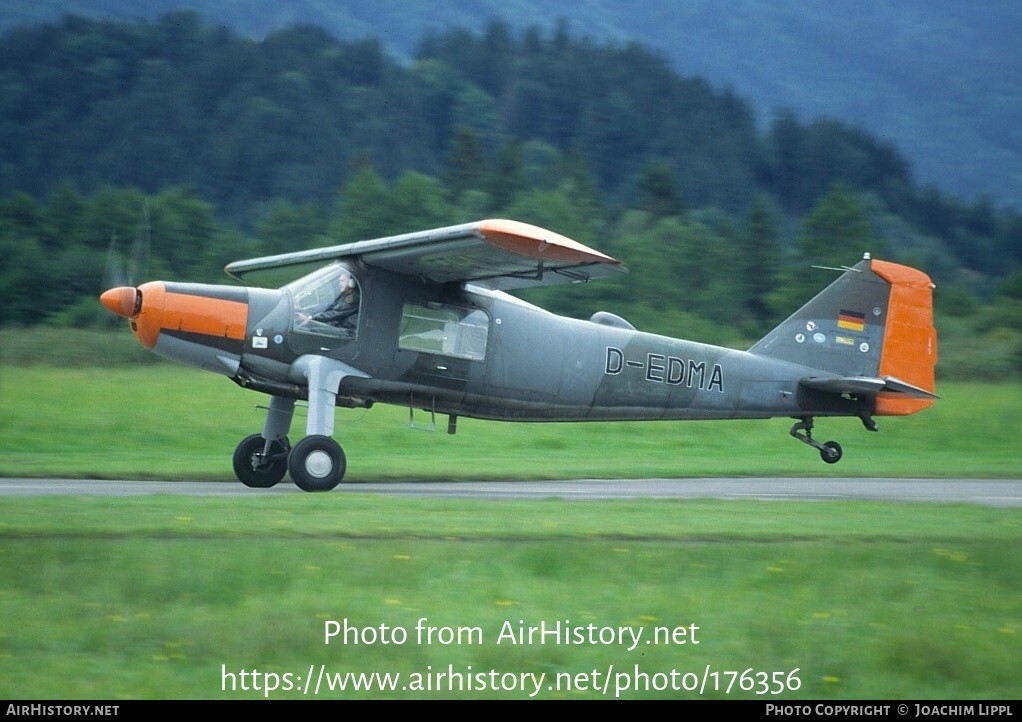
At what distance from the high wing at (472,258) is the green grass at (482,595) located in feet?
10.2

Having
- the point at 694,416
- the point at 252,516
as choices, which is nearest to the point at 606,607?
the point at 252,516

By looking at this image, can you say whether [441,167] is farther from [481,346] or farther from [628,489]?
[628,489]

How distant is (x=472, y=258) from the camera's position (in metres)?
14.5

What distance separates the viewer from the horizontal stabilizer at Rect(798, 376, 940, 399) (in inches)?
680

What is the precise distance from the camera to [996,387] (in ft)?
94.6

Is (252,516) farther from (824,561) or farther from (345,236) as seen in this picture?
(345,236)

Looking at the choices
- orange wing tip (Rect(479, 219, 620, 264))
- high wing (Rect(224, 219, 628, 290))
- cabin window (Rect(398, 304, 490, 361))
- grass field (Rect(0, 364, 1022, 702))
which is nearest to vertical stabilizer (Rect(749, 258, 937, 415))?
grass field (Rect(0, 364, 1022, 702))

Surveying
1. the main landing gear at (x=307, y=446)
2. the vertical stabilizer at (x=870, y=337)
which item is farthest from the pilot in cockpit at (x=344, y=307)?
the vertical stabilizer at (x=870, y=337)

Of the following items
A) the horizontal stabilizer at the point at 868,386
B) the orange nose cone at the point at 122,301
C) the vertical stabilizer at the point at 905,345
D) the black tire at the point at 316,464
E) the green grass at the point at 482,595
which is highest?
the vertical stabilizer at the point at 905,345

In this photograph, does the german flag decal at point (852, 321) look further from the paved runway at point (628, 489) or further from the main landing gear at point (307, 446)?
the main landing gear at point (307, 446)

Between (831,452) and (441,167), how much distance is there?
7471 cm

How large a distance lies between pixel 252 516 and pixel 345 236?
101 feet

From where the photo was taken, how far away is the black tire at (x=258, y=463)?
15234mm

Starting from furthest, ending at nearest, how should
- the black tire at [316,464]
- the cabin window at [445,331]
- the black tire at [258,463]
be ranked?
the cabin window at [445,331] < the black tire at [258,463] < the black tire at [316,464]
